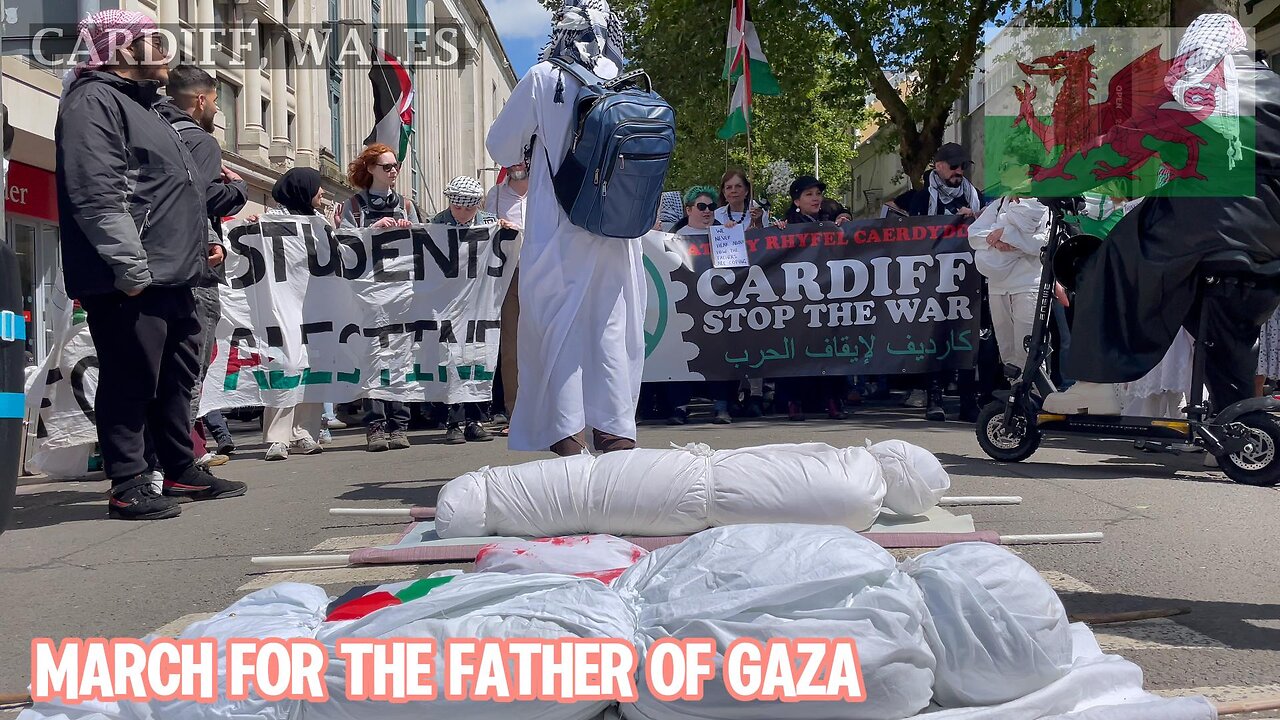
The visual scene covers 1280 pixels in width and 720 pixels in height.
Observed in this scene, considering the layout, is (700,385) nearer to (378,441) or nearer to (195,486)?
(378,441)

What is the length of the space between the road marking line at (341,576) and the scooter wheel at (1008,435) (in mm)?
4064

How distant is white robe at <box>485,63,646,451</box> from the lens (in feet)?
18.2

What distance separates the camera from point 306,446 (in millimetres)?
8734

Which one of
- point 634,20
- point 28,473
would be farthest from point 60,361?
point 634,20

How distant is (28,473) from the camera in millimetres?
7977

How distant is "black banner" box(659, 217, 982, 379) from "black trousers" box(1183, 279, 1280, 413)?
159 inches

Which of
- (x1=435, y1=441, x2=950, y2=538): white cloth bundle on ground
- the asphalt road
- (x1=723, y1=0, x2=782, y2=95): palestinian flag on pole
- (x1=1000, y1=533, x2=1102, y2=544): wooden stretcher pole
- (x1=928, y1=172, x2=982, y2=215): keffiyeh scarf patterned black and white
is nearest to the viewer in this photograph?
the asphalt road

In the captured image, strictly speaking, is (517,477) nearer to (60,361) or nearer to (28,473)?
(60,361)

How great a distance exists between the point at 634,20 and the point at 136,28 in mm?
23269

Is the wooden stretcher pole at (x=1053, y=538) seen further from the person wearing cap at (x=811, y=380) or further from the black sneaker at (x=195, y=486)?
the person wearing cap at (x=811, y=380)

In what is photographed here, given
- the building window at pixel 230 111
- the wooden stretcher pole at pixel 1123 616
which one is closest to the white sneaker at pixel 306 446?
the wooden stretcher pole at pixel 1123 616

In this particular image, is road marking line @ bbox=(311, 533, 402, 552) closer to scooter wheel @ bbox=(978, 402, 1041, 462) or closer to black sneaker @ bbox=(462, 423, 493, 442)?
scooter wheel @ bbox=(978, 402, 1041, 462)

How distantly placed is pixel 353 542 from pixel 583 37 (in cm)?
268

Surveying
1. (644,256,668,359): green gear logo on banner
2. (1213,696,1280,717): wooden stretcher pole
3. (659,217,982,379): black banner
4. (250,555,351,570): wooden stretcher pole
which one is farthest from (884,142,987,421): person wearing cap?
(1213,696,1280,717): wooden stretcher pole
